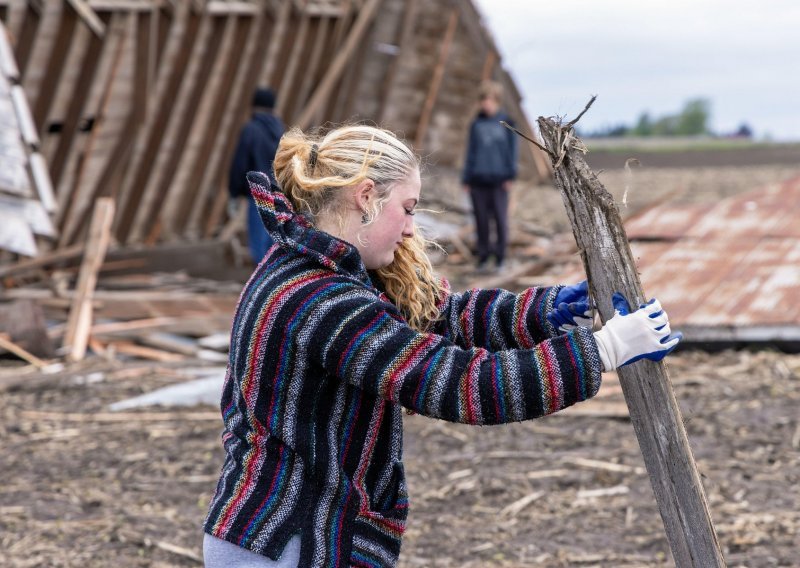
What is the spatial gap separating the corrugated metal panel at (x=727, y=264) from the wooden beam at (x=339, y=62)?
357 centimetres

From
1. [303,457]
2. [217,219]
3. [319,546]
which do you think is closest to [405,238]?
[303,457]

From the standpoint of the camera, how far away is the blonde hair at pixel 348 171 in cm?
243

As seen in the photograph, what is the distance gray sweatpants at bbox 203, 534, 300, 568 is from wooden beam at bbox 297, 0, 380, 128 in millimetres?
10065

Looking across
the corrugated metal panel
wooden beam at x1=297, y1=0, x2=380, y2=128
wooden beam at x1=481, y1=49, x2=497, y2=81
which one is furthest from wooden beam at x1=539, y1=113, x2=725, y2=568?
wooden beam at x1=481, y1=49, x2=497, y2=81

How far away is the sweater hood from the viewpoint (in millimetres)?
2377

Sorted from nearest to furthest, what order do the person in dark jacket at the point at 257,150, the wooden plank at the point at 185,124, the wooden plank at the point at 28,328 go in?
the wooden plank at the point at 28,328, the person in dark jacket at the point at 257,150, the wooden plank at the point at 185,124

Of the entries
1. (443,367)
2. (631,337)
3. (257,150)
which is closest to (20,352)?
(257,150)

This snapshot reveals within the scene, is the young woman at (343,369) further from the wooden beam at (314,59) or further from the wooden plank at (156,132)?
the wooden beam at (314,59)

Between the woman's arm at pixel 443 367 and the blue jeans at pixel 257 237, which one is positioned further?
the blue jeans at pixel 257 237

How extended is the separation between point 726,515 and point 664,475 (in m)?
2.36

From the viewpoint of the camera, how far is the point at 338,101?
43.9 feet

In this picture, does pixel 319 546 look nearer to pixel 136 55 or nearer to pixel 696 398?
pixel 696 398

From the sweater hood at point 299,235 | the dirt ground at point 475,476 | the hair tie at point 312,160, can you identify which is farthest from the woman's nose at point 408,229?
the dirt ground at point 475,476

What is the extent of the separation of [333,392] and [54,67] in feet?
26.0
